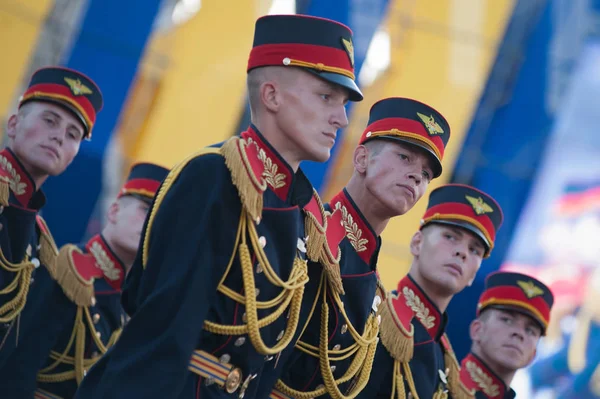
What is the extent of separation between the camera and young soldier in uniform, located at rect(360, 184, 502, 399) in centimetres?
423

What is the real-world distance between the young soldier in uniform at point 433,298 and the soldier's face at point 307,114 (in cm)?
119

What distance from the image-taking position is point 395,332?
14.0ft

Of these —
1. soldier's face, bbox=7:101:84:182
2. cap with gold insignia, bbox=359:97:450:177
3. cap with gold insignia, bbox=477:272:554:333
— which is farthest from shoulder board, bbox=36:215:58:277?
cap with gold insignia, bbox=477:272:554:333

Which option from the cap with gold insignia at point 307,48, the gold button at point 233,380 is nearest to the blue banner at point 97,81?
the cap with gold insignia at point 307,48

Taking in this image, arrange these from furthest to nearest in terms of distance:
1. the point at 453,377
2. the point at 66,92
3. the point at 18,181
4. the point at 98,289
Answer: the point at 98,289 → the point at 66,92 → the point at 453,377 → the point at 18,181

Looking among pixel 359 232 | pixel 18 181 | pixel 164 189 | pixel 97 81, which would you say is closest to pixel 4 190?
pixel 18 181

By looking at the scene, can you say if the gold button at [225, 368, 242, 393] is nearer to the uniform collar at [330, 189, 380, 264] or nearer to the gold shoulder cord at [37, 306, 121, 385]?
the uniform collar at [330, 189, 380, 264]

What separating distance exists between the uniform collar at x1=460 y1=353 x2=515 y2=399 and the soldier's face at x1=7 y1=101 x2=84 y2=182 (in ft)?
7.76

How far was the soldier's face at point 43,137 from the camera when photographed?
182 inches

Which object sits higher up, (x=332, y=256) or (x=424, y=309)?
(x=424, y=309)

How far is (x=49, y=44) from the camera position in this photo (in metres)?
7.86

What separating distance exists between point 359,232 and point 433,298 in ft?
2.90

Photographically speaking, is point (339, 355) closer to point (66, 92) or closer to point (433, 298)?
point (433, 298)

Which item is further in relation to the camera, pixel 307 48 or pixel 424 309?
pixel 424 309
